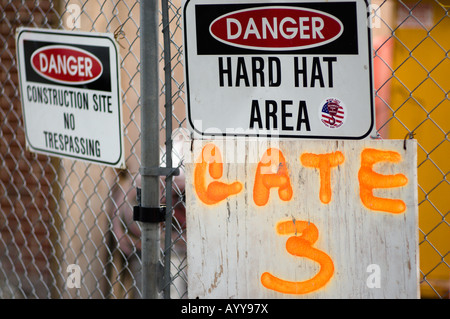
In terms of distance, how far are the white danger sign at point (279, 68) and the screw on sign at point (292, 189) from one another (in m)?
0.09

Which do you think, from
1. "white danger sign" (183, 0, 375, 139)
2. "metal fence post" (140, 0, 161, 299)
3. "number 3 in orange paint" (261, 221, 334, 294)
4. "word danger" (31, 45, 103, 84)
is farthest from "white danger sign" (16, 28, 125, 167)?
"number 3 in orange paint" (261, 221, 334, 294)

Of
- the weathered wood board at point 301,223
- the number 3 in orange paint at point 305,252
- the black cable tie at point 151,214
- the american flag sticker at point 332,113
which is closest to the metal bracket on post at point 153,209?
the black cable tie at point 151,214

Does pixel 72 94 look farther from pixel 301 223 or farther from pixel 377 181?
pixel 377 181

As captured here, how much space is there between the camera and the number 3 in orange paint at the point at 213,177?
6.00 ft

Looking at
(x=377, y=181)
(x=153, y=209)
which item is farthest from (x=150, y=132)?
(x=377, y=181)

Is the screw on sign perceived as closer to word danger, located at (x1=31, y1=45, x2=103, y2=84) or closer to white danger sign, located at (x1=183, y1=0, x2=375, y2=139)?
white danger sign, located at (x1=183, y1=0, x2=375, y2=139)

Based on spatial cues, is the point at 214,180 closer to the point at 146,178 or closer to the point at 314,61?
the point at 146,178

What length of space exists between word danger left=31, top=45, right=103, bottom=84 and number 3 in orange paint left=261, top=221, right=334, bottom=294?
1.02m

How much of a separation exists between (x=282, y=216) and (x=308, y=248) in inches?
4.9

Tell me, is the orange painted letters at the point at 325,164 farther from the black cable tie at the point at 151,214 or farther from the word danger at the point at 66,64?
the word danger at the point at 66,64

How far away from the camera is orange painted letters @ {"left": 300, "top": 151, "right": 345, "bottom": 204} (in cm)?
175

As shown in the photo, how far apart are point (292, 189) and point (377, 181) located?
0.25 m

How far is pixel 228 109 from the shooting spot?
186 cm
